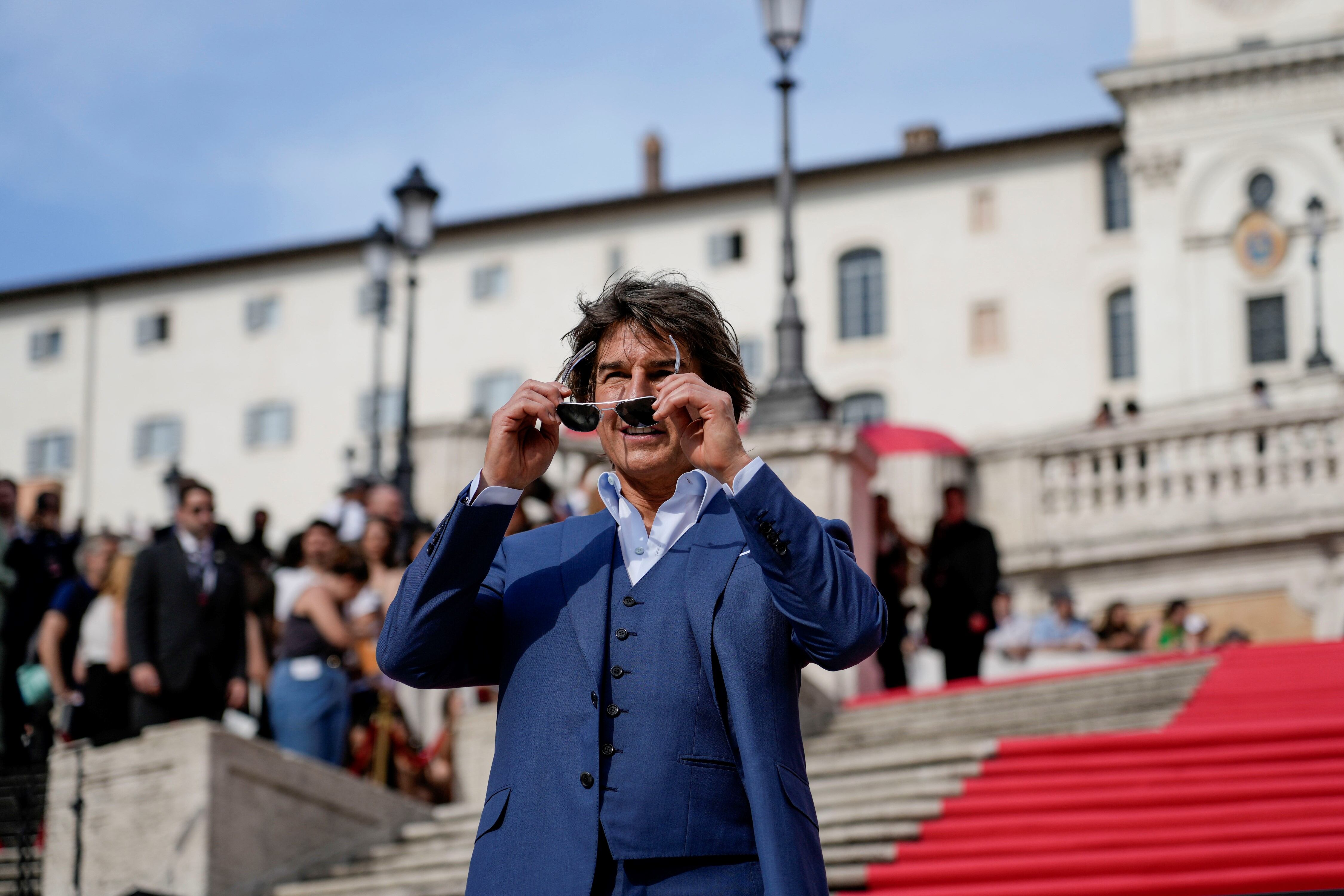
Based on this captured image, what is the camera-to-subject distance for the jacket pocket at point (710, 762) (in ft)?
11.4

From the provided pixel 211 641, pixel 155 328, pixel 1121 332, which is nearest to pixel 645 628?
pixel 211 641

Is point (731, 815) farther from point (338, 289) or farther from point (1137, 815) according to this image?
point (338, 289)

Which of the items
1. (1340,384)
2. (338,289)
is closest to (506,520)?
(1340,384)

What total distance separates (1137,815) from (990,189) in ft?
Result: 135

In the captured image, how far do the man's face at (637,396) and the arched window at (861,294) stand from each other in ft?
147

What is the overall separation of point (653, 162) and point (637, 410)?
52.7 metres

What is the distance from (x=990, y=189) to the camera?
47312mm

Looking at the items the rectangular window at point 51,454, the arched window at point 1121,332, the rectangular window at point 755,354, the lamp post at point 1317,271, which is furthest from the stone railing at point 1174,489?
the rectangular window at point 51,454

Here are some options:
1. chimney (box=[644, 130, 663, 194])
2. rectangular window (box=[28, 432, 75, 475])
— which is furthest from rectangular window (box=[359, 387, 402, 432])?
rectangular window (box=[28, 432, 75, 475])

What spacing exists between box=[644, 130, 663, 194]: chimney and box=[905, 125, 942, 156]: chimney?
816 centimetres

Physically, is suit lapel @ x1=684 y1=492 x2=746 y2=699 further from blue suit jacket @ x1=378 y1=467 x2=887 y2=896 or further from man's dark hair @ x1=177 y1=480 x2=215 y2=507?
man's dark hair @ x1=177 y1=480 x2=215 y2=507

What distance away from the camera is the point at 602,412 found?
3703 mm

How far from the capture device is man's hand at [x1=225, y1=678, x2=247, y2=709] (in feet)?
29.2

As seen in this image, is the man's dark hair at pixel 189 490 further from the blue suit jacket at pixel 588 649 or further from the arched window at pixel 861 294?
the arched window at pixel 861 294
